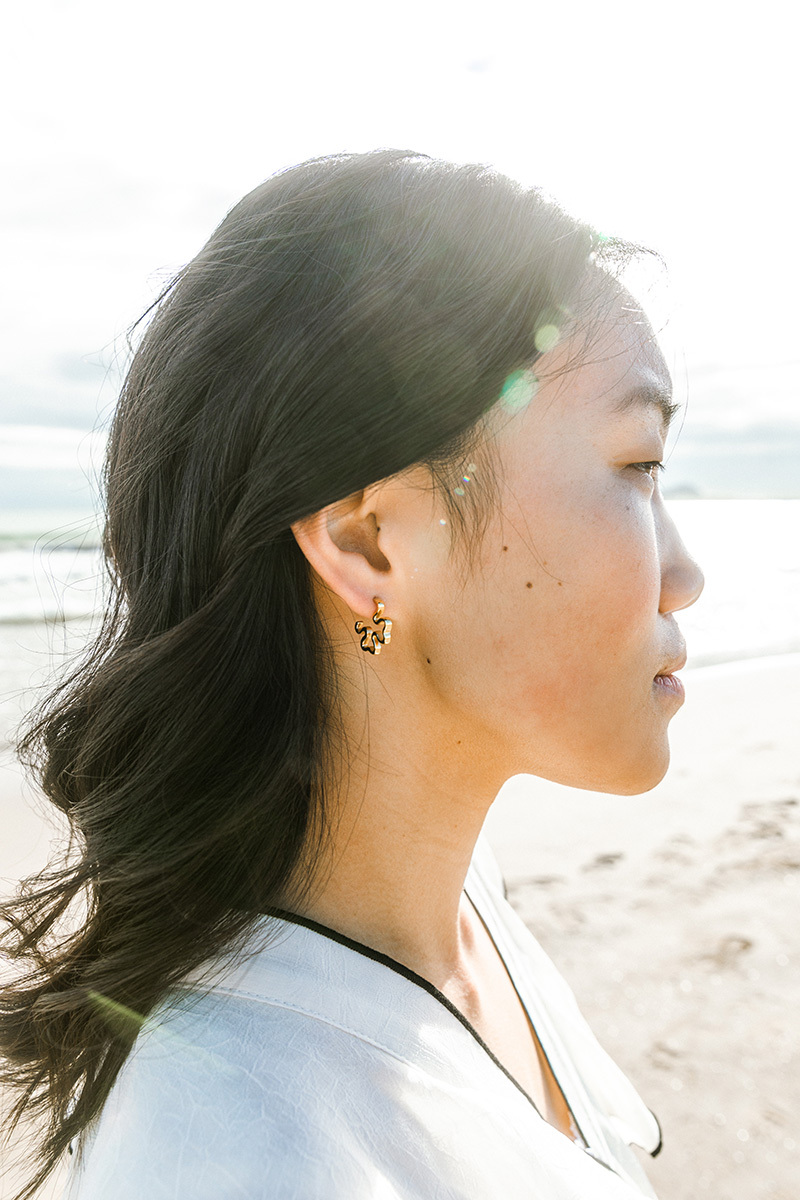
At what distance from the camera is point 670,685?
4.14 ft

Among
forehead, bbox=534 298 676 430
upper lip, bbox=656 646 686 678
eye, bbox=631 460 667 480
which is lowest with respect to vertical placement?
upper lip, bbox=656 646 686 678

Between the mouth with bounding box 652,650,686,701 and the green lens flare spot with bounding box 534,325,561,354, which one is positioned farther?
the mouth with bounding box 652,650,686,701

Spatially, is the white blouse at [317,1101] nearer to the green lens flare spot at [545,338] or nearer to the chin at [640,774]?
the chin at [640,774]

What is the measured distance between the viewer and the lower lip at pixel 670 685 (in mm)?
1243

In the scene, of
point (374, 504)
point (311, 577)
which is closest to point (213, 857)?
point (311, 577)

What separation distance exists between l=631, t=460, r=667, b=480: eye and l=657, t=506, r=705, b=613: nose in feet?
0.19

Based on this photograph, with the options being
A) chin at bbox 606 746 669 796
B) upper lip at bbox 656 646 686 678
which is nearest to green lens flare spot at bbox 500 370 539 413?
upper lip at bbox 656 646 686 678

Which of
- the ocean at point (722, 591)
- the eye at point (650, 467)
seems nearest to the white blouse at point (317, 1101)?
the eye at point (650, 467)

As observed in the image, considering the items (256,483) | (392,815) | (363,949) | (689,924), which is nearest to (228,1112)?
(363,949)

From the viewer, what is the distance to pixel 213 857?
114 centimetres

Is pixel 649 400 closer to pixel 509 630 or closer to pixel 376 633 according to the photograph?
pixel 509 630

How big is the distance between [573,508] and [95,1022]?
3.25 ft

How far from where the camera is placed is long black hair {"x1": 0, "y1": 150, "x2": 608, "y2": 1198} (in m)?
1.04

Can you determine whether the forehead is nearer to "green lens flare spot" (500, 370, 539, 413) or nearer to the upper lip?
"green lens flare spot" (500, 370, 539, 413)
